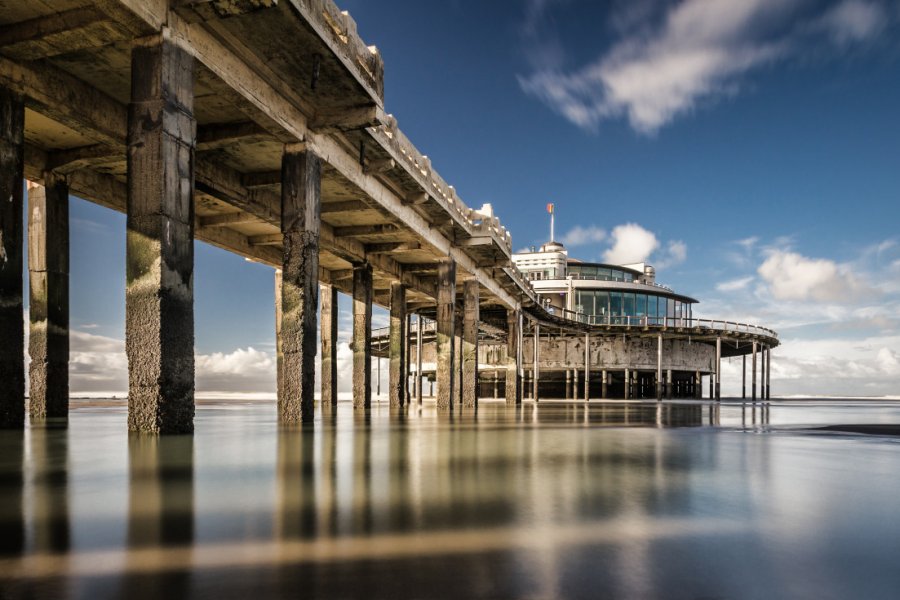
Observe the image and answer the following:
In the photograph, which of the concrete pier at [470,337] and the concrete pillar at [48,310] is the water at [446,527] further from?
the concrete pier at [470,337]

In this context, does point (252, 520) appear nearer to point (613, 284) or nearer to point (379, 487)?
point (379, 487)

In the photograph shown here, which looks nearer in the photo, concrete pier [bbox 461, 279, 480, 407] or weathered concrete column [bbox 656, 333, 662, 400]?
concrete pier [bbox 461, 279, 480, 407]

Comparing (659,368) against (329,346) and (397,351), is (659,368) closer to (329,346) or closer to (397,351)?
(397,351)

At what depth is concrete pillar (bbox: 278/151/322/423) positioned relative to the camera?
13.1 m

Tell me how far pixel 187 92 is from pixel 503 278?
2521cm

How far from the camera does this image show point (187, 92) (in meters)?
9.86

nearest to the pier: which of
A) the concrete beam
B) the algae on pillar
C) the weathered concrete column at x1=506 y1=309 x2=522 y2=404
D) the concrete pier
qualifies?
the algae on pillar

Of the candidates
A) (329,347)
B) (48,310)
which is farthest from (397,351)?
(48,310)

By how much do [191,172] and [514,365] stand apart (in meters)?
30.4

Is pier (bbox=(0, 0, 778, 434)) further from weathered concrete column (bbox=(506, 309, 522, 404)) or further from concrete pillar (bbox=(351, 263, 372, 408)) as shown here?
weathered concrete column (bbox=(506, 309, 522, 404))

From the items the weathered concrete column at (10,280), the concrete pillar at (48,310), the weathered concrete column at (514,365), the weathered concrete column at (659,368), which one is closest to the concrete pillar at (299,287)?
the weathered concrete column at (10,280)

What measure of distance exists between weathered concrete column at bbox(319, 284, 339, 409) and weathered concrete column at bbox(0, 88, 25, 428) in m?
14.9

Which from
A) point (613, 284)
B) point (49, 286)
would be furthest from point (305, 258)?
point (613, 284)

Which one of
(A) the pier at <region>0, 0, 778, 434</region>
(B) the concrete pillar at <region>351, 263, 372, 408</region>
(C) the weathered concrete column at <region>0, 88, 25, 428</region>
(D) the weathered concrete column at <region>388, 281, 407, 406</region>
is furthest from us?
(D) the weathered concrete column at <region>388, 281, 407, 406</region>
